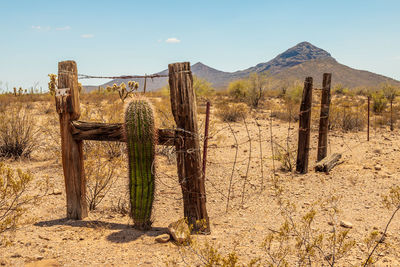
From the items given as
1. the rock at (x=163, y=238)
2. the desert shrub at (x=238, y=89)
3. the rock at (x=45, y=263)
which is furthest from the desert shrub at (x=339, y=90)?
the rock at (x=45, y=263)

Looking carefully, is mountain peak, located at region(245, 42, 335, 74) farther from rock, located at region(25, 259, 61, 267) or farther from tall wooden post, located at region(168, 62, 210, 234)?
rock, located at region(25, 259, 61, 267)

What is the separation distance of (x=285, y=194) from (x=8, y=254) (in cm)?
442

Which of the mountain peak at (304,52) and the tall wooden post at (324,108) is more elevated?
the mountain peak at (304,52)

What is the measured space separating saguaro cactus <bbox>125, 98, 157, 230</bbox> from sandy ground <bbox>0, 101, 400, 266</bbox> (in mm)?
528

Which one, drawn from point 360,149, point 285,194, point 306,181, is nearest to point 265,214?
point 285,194

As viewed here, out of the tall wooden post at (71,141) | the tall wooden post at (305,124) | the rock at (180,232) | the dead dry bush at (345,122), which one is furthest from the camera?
the dead dry bush at (345,122)

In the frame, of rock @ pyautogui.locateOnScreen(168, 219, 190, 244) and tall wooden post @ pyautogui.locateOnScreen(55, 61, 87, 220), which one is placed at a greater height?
tall wooden post @ pyautogui.locateOnScreen(55, 61, 87, 220)

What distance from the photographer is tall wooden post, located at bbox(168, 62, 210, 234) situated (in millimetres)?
3988

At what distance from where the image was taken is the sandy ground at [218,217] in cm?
374

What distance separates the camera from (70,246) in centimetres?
396

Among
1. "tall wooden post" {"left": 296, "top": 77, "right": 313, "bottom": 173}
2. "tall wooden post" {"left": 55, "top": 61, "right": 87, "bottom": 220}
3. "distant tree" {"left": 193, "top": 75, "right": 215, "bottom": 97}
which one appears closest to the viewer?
"tall wooden post" {"left": 55, "top": 61, "right": 87, "bottom": 220}

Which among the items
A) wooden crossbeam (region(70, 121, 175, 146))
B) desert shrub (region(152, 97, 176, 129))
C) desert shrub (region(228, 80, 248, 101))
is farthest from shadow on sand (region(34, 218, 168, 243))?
desert shrub (region(228, 80, 248, 101))

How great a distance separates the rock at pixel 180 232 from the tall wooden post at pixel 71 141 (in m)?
1.55

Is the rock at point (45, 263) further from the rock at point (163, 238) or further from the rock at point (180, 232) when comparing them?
the rock at point (180, 232)
